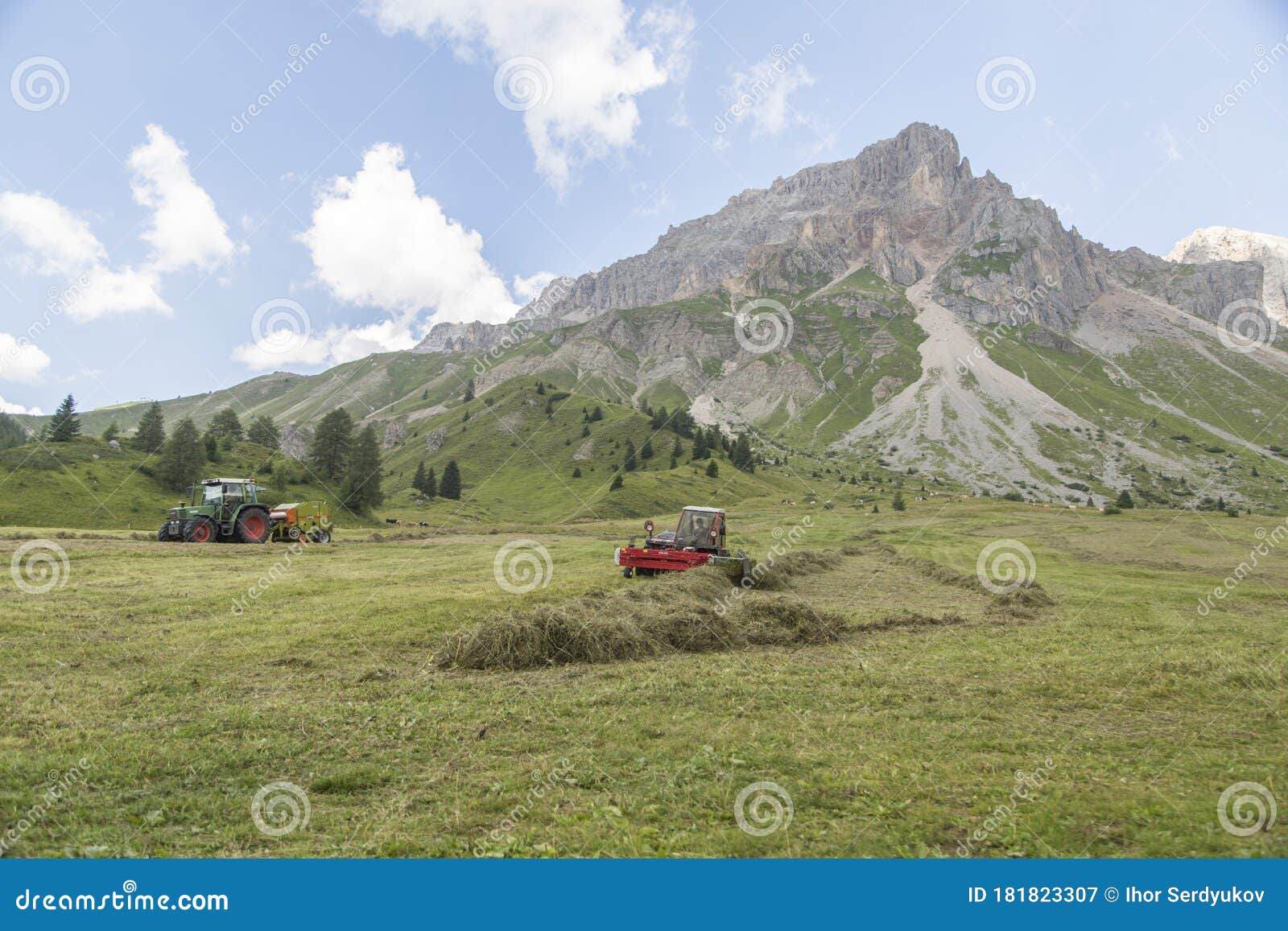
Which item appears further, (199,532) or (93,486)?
(93,486)

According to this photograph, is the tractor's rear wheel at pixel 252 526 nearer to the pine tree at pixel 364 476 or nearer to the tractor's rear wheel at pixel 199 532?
the tractor's rear wheel at pixel 199 532

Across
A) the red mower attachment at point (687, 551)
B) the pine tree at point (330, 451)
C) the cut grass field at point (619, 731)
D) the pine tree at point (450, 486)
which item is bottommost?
the cut grass field at point (619, 731)

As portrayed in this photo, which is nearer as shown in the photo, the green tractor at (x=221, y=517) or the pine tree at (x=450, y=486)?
the green tractor at (x=221, y=517)

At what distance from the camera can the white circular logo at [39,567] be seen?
65.4ft

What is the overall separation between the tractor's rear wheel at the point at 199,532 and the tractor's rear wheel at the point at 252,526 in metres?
1.40

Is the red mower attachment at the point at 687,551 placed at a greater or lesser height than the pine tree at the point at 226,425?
lesser

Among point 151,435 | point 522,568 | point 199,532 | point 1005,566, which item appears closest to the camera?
point 522,568

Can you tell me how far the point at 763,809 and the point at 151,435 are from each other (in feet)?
333

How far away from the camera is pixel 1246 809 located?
650cm

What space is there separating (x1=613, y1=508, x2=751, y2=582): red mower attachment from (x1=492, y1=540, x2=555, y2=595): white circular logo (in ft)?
12.2

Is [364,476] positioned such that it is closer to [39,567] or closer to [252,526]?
[252,526]

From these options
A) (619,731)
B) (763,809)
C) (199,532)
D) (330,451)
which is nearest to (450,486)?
(330,451)

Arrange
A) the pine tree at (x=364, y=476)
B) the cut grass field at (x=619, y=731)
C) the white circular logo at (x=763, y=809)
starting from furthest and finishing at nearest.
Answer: the pine tree at (x=364, y=476), the white circular logo at (x=763, y=809), the cut grass field at (x=619, y=731)

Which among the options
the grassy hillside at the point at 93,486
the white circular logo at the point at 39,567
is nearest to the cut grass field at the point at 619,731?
the white circular logo at the point at 39,567
